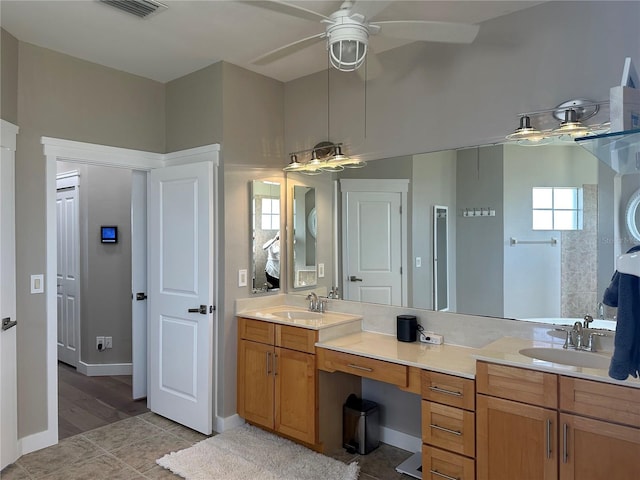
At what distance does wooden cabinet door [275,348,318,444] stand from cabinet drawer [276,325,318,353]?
4cm

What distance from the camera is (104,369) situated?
15.0 ft

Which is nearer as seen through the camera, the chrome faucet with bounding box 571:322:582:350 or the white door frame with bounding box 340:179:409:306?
the chrome faucet with bounding box 571:322:582:350

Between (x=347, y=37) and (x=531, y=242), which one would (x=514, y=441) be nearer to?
(x=531, y=242)

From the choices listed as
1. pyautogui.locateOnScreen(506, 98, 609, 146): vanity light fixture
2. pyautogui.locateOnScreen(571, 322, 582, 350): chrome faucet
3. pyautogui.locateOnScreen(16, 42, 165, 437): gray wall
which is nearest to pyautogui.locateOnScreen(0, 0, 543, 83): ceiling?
pyautogui.locateOnScreen(16, 42, 165, 437): gray wall

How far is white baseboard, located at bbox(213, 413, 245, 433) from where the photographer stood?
327cm

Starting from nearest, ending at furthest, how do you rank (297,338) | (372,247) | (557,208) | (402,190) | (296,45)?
(296,45) < (557,208) < (297,338) < (402,190) < (372,247)

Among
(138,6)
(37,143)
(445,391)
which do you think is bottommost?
(445,391)

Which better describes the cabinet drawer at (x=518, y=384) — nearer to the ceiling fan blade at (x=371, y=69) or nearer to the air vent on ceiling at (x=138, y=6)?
the ceiling fan blade at (x=371, y=69)

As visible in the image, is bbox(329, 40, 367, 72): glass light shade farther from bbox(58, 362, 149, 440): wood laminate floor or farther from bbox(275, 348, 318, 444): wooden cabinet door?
bbox(58, 362, 149, 440): wood laminate floor

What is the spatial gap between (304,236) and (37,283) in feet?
6.40

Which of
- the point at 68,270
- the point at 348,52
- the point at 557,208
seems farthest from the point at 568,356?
the point at 68,270

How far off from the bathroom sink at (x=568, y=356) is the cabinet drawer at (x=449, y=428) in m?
0.45

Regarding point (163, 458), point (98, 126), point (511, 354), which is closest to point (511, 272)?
point (511, 354)

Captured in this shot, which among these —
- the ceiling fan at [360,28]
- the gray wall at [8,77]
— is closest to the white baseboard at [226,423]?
the gray wall at [8,77]
